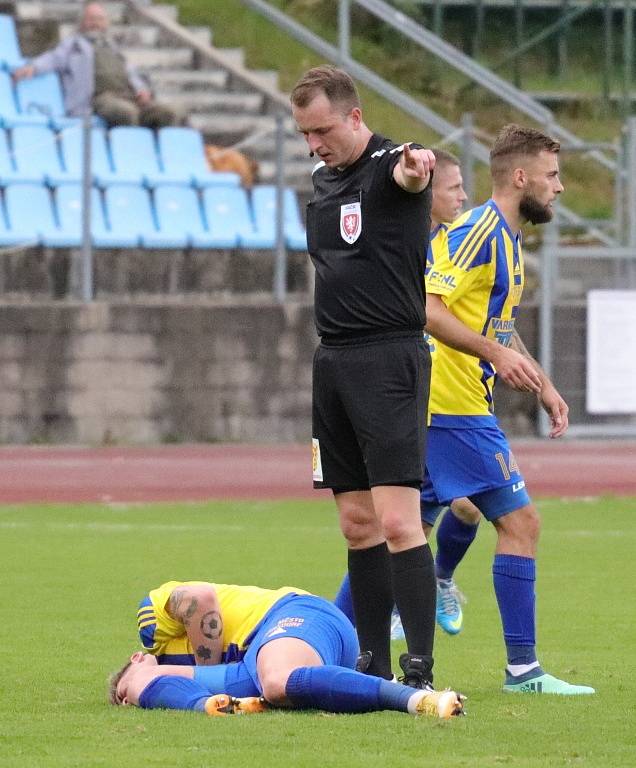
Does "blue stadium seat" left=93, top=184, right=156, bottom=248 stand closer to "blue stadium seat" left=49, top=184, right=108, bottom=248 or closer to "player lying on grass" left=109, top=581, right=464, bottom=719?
"blue stadium seat" left=49, top=184, right=108, bottom=248

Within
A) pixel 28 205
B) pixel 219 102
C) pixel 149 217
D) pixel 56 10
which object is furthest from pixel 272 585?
pixel 56 10

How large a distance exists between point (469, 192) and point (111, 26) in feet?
21.4

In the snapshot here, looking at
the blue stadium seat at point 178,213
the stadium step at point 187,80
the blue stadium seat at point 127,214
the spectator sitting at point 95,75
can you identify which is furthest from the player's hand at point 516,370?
the stadium step at point 187,80

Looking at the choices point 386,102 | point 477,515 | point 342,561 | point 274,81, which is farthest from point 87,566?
point 274,81

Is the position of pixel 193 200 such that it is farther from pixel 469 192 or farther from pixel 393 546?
pixel 393 546

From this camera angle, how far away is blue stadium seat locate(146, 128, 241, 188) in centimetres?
2089

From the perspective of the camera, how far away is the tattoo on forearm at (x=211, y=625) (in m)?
6.43

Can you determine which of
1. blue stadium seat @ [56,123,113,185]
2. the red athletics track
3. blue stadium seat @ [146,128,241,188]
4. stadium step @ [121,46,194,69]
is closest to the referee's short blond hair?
the red athletics track

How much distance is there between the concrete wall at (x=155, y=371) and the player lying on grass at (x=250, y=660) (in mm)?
12514

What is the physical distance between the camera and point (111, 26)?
2392cm

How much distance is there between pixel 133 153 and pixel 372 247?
14751 millimetres

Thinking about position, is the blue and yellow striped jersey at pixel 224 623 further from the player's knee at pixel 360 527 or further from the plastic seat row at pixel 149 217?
the plastic seat row at pixel 149 217

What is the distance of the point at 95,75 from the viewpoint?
21172 millimetres

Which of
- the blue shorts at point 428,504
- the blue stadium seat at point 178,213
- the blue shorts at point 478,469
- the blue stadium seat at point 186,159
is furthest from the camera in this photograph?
the blue stadium seat at point 186,159
